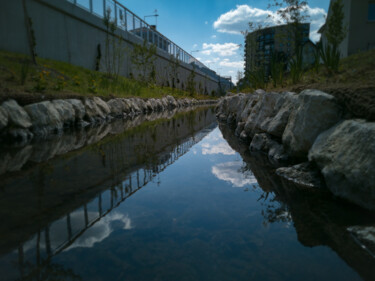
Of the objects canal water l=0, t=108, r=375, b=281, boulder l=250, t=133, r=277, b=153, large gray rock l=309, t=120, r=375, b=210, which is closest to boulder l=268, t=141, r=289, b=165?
boulder l=250, t=133, r=277, b=153

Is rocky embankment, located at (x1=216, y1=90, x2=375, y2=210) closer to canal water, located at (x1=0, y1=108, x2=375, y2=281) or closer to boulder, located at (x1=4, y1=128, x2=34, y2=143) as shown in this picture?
canal water, located at (x1=0, y1=108, x2=375, y2=281)

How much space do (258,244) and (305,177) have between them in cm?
156

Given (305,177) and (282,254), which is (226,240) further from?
(305,177)

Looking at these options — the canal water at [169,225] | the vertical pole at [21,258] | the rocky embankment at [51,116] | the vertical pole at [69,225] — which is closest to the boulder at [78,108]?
the rocky embankment at [51,116]

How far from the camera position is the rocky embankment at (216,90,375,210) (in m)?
2.20

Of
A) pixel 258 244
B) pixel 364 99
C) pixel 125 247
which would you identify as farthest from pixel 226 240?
pixel 364 99

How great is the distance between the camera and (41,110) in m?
6.58

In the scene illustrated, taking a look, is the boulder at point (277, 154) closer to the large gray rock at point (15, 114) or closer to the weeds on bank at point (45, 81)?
the large gray rock at point (15, 114)

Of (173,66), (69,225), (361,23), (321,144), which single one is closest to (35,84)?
(69,225)

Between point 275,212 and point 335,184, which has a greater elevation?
point 335,184

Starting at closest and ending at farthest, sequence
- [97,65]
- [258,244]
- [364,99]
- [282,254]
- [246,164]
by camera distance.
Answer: [282,254] → [258,244] → [364,99] → [246,164] → [97,65]

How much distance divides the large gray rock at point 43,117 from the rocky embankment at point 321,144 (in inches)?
192

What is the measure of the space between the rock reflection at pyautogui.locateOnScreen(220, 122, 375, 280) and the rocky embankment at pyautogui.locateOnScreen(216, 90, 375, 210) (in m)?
0.14

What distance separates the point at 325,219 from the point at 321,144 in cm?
94
